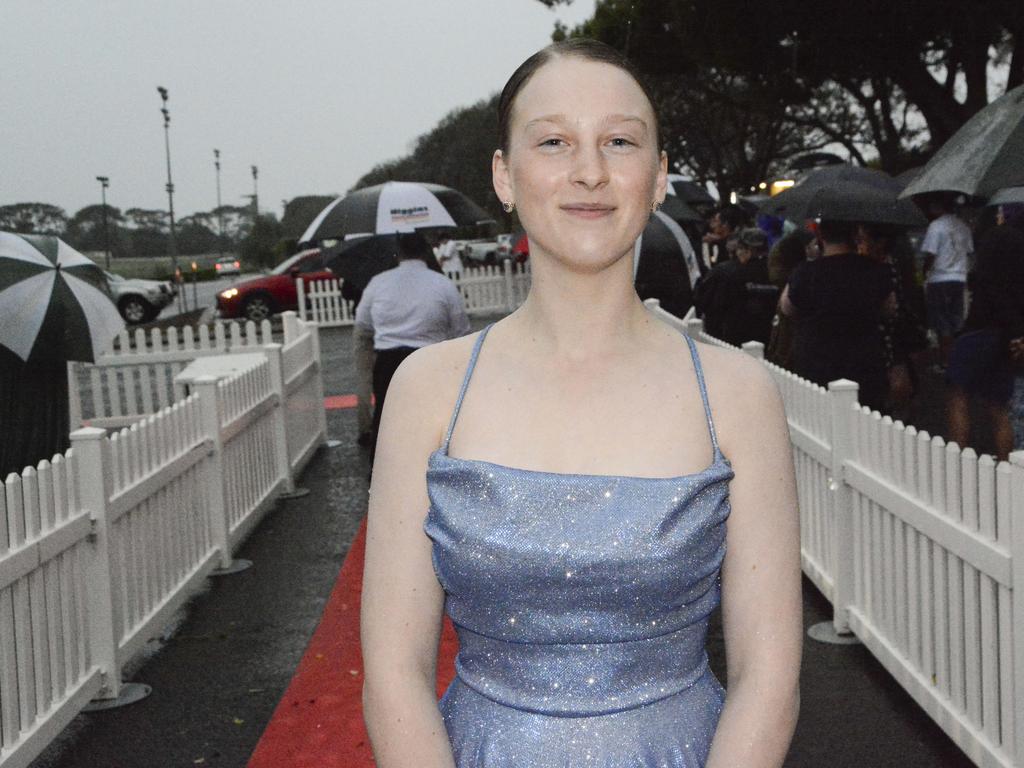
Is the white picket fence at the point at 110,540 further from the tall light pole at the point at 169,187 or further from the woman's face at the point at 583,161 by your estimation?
the tall light pole at the point at 169,187

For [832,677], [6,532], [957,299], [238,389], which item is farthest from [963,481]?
[957,299]

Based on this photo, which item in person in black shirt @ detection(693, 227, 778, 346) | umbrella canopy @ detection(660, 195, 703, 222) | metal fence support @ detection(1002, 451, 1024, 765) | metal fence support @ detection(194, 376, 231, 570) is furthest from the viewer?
umbrella canopy @ detection(660, 195, 703, 222)

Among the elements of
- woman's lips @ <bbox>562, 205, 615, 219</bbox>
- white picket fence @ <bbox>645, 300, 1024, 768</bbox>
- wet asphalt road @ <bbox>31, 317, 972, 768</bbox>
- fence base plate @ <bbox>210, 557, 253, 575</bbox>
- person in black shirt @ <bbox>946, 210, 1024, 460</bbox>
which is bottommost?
wet asphalt road @ <bbox>31, 317, 972, 768</bbox>

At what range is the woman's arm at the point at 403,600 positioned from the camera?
5.96 feet

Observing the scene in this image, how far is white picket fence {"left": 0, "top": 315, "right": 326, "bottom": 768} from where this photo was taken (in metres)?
4.94

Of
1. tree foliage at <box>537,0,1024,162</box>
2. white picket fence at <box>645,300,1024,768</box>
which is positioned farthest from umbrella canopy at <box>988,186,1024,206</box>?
tree foliage at <box>537,0,1024,162</box>

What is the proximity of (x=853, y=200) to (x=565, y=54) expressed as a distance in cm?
790

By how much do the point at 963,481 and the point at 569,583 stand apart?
3140 mm

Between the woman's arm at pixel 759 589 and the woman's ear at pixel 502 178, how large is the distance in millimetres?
470

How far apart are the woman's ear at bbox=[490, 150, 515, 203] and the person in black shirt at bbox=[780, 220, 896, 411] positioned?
5549 mm

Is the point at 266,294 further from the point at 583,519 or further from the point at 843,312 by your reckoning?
the point at 583,519

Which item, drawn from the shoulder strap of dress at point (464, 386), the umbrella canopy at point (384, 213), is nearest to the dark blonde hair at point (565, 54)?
the shoulder strap of dress at point (464, 386)

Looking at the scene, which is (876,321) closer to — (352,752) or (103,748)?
(352,752)

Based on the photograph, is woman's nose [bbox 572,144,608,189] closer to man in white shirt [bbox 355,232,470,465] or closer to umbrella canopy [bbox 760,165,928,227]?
umbrella canopy [bbox 760,165,928,227]
